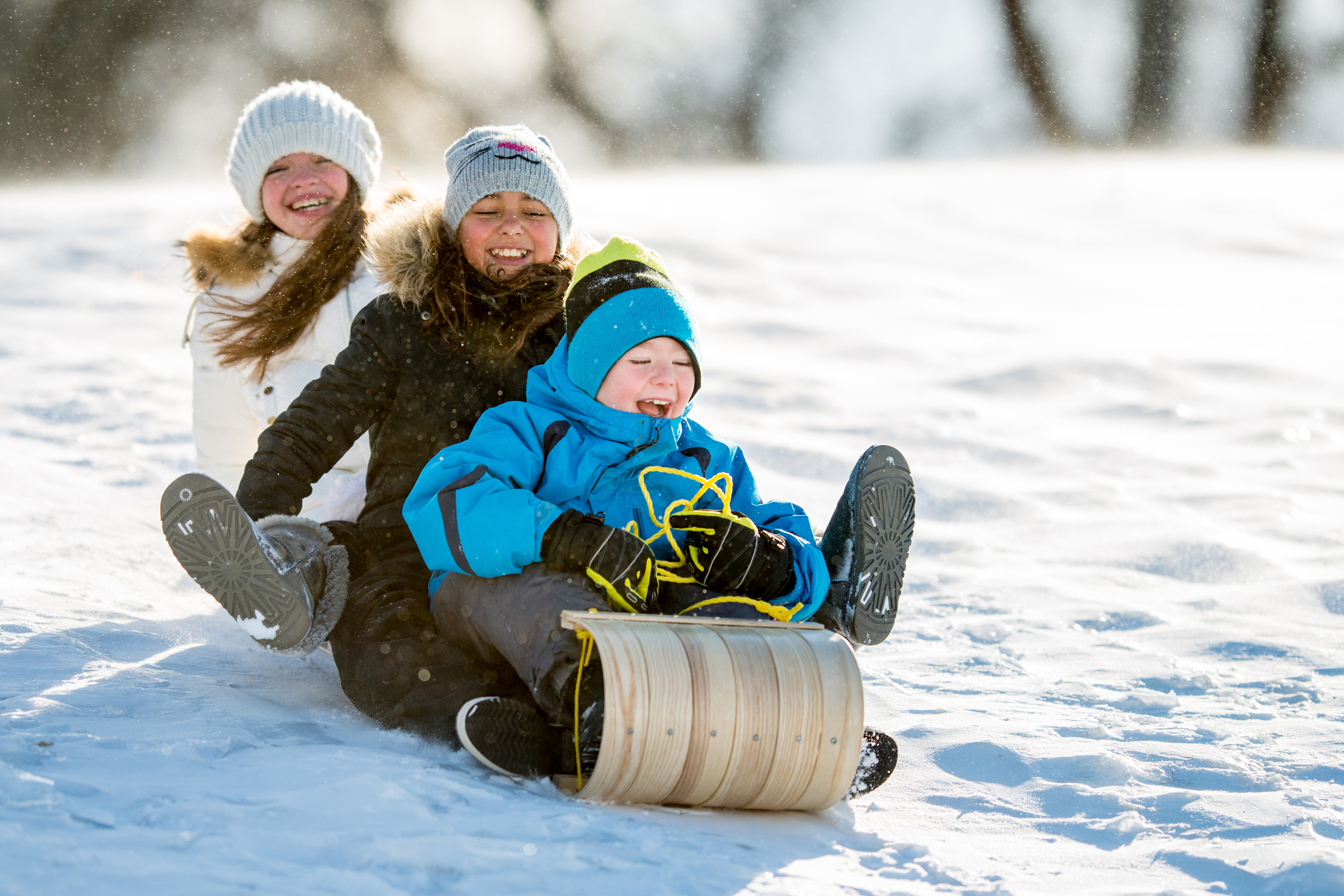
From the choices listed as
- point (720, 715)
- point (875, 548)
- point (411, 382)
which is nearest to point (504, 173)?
point (411, 382)

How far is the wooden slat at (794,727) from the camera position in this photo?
5.90 feet

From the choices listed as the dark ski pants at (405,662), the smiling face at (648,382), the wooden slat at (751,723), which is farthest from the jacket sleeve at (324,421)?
the wooden slat at (751,723)

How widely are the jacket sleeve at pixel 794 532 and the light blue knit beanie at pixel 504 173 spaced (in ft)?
2.37

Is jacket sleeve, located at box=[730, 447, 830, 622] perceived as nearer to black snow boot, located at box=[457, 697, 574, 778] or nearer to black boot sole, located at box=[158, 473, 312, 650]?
black snow boot, located at box=[457, 697, 574, 778]

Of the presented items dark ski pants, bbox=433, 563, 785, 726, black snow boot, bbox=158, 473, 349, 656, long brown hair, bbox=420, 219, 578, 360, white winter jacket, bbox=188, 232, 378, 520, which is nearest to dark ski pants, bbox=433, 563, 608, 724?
dark ski pants, bbox=433, 563, 785, 726

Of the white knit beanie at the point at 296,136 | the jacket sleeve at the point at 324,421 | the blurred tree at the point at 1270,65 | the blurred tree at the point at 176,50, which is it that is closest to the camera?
the jacket sleeve at the point at 324,421

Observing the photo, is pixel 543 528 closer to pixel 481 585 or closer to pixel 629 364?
pixel 481 585

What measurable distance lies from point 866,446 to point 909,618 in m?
1.88

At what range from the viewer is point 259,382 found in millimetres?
3080

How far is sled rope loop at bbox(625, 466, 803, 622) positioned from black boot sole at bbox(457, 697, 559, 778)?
1.15ft

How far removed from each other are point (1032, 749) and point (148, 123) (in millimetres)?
10594

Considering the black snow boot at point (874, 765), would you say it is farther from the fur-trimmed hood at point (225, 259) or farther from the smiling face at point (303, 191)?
the smiling face at point (303, 191)

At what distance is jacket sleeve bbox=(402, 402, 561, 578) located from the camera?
1.96m

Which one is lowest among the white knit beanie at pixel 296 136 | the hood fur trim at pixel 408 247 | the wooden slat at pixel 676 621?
the wooden slat at pixel 676 621
